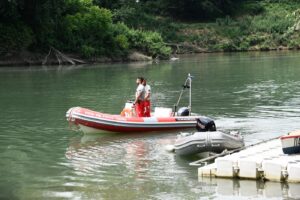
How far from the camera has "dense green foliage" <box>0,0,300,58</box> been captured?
196 feet

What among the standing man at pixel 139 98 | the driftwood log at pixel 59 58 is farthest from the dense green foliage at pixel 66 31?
the standing man at pixel 139 98

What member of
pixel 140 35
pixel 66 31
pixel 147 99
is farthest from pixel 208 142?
pixel 140 35

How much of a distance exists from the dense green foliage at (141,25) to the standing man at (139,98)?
28581mm

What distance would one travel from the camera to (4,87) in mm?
37531

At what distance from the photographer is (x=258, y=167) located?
1355 centimetres

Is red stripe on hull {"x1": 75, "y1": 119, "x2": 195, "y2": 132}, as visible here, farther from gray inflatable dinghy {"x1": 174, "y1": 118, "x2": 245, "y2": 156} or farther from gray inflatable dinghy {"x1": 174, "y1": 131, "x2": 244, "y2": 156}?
gray inflatable dinghy {"x1": 174, "y1": 131, "x2": 244, "y2": 156}

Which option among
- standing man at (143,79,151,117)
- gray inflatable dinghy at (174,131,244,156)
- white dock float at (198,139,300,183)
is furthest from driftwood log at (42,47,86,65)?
white dock float at (198,139,300,183)

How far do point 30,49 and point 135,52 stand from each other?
34.3 feet

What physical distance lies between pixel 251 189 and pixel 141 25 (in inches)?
2768

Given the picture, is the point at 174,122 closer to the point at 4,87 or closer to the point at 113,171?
the point at 113,171

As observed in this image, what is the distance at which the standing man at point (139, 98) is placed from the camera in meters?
20.4

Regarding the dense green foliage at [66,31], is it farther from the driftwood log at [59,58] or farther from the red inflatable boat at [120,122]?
the red inflatable boat at [120,122]

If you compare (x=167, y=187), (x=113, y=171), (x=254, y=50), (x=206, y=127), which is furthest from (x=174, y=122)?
(x=254, y=50)

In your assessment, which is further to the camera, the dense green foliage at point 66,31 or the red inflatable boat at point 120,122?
the dense green foliage at point 66,31
